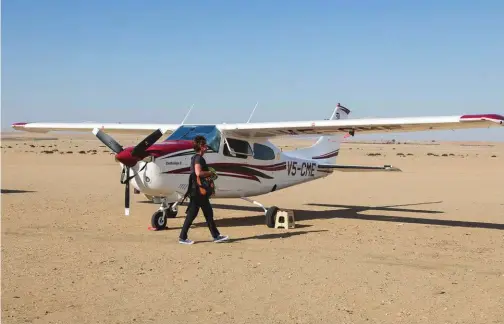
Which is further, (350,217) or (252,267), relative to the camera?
(350,217)

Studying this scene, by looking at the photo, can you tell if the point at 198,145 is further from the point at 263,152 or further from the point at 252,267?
the point at 263,152

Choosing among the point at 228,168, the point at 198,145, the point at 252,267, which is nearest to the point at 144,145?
the point at 198,145

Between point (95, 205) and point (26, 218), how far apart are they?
9.51 ft

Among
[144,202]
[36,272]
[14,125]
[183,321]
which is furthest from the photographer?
[14,125]

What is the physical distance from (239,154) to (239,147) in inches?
6.5

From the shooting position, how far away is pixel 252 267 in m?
7.84

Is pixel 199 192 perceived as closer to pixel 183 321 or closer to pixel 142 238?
pixel 142 238

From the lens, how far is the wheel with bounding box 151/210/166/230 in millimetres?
11117

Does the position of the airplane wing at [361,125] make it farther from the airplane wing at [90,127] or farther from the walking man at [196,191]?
the walking man at [196,191]

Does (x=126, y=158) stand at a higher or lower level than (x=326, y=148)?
lower

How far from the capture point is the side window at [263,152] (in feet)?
43.9

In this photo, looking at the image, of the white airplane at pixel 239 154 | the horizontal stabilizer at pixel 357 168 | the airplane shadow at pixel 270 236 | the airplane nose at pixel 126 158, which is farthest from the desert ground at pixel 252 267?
the airplane nose at pixel 126 158

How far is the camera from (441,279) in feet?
23.9

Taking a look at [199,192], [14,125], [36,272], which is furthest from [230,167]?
[14,125]
